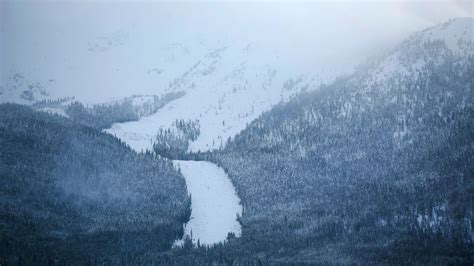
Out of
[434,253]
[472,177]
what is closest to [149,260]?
[434,253]

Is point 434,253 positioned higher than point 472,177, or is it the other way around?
point 472,177

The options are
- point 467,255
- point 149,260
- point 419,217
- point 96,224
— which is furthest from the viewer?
point 96,224

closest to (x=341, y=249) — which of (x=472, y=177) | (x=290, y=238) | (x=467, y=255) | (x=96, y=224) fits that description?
(x=290, y=238)

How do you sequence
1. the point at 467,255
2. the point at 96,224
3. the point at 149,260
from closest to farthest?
the point at 467,255, the point at 149,260, the point at 96,224

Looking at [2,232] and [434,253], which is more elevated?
[2,232]

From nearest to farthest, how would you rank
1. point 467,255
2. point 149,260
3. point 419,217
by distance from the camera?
point 467,255
point 149,260
point 419,217

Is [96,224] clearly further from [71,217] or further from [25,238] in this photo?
[25,238]

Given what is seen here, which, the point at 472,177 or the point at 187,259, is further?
the point at 472,177

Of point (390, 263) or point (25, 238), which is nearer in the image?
point (390, 263)

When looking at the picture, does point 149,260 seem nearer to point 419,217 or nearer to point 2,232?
point 2,232
